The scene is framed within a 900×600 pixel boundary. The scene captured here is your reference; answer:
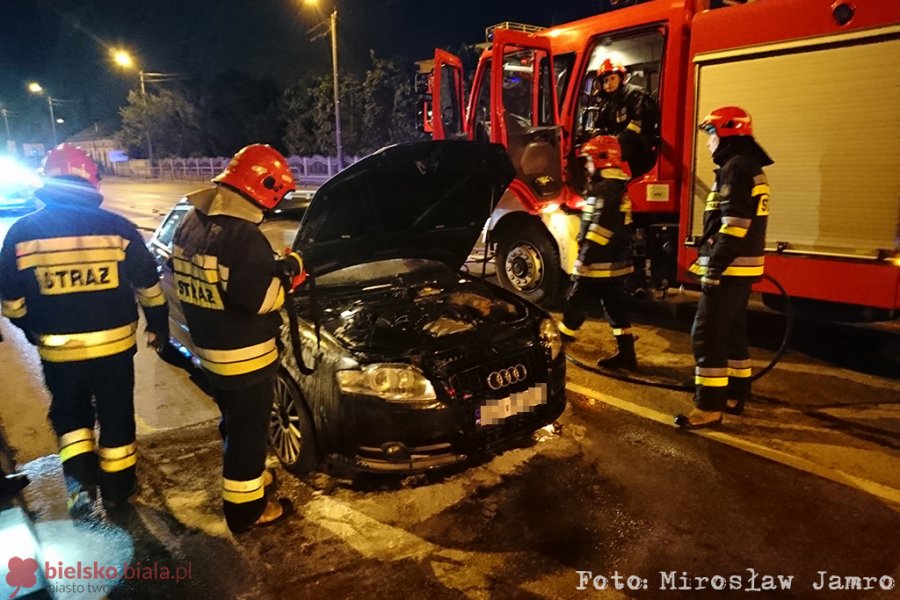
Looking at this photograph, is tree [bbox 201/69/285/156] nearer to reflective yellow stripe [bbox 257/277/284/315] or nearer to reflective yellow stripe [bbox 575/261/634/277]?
reflective yellow stripe [bbox 575/261/634/277]

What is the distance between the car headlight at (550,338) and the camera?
11.8 feet

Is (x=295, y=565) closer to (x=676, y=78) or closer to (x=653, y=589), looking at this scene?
(x=653, y=589)

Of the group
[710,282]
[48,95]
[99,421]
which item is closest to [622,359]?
[710,282]

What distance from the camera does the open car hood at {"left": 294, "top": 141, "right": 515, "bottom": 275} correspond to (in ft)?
11.9

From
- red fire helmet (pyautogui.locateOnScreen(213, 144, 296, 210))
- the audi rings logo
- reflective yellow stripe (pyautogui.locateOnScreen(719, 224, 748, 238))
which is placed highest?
red fire helmet (pyautogui.locateOnScreen(213, 144, 296, 210))

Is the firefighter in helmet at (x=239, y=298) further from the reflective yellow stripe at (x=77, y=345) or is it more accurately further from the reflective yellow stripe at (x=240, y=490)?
the reflective yellow stripe at (x=77, y=345)

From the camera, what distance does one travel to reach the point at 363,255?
414 centimetres

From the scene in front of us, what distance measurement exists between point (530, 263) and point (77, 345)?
4781 millimetres

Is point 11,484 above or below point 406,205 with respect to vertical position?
below

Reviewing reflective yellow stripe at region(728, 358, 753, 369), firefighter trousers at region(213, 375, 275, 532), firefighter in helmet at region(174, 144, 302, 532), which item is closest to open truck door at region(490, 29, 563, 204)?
reflective yellow stripe at region(728, 358, 753, 369)

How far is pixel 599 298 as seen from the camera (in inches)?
205

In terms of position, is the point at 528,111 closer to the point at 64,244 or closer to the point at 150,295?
the point at 150,295

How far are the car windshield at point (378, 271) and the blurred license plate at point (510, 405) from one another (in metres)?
1.36

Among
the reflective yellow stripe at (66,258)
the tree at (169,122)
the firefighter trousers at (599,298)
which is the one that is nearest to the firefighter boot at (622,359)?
the firefighter trousers at (599,298)
